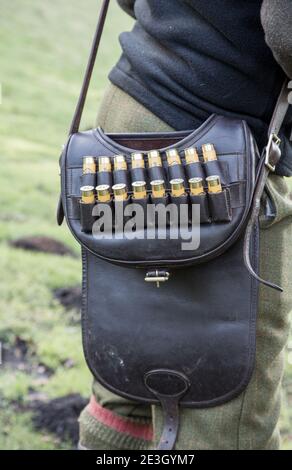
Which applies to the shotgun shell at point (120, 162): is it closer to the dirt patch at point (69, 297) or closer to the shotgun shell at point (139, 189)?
the shotgun shell at point (139, 189)

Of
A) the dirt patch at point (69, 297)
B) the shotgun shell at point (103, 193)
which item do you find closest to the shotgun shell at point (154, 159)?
the shotgun shell at point (103, 193)

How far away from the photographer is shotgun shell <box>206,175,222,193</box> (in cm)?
181

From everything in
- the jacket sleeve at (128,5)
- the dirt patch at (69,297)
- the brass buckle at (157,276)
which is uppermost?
the jacket sleeve at (128,5)

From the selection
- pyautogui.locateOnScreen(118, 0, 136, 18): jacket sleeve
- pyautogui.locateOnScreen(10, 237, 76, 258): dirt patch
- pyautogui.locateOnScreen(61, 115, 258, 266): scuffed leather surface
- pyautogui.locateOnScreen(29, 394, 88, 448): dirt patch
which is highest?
pyautogui.locateOnScreen(118, 0, 136, 18): jacket sleeve

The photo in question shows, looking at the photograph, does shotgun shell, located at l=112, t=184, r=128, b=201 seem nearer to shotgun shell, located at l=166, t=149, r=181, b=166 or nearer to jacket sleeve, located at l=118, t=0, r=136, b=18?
shotgun shell, located at l=166, t=149, r=181, b=166

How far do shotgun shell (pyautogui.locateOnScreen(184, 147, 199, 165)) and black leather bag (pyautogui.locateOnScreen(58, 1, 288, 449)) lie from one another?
0.02m

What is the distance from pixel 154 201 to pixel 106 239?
0.50 feet

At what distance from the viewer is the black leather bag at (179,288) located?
1.82 meters

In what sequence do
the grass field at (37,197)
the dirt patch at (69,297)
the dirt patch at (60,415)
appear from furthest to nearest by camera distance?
the dirt patch at (69,297), the grass field at (37,197), the dirt patch at (60,415)

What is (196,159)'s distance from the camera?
1.85 m

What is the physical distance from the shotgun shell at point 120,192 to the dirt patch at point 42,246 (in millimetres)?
3343

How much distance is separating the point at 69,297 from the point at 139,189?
254cm

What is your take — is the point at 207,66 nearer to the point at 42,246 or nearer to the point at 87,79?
the point at 87,79

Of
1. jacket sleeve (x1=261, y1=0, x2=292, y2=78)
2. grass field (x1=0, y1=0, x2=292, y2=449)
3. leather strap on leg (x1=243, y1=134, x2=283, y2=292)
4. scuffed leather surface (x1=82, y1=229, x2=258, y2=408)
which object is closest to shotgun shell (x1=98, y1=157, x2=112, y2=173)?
scuffed leather surface (x1=82, y1=229, x2=258, y2=408)
